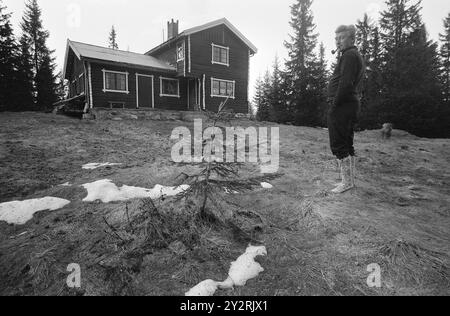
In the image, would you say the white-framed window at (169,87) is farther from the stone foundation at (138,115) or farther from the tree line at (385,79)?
the tree line at (385,79)

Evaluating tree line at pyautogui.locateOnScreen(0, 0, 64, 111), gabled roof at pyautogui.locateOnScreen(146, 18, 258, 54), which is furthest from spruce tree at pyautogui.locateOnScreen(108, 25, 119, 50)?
gabled roof at pyautogui.locateOnScreen(146, 18, 258, 54)

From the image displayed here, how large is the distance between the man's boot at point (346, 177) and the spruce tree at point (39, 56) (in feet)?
117

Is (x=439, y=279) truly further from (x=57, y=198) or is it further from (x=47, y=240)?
(x=57, y=198)

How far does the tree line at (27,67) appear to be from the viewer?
26766 mm

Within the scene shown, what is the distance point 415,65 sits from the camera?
22.6 meters

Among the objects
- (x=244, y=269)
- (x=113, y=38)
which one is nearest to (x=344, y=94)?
(x=244, y=269)

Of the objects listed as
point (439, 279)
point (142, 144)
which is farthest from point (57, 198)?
point (142, 144)

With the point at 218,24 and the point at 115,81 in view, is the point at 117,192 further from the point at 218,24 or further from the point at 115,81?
the point at 218,24

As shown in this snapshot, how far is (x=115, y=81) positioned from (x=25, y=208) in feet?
57.1

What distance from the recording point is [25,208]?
3820mm

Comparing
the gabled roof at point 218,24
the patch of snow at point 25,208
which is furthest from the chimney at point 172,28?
the patch of snow at point 25,208

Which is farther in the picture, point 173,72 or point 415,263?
point 173,72

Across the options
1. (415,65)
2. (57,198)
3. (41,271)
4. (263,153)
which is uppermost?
(415,65)
